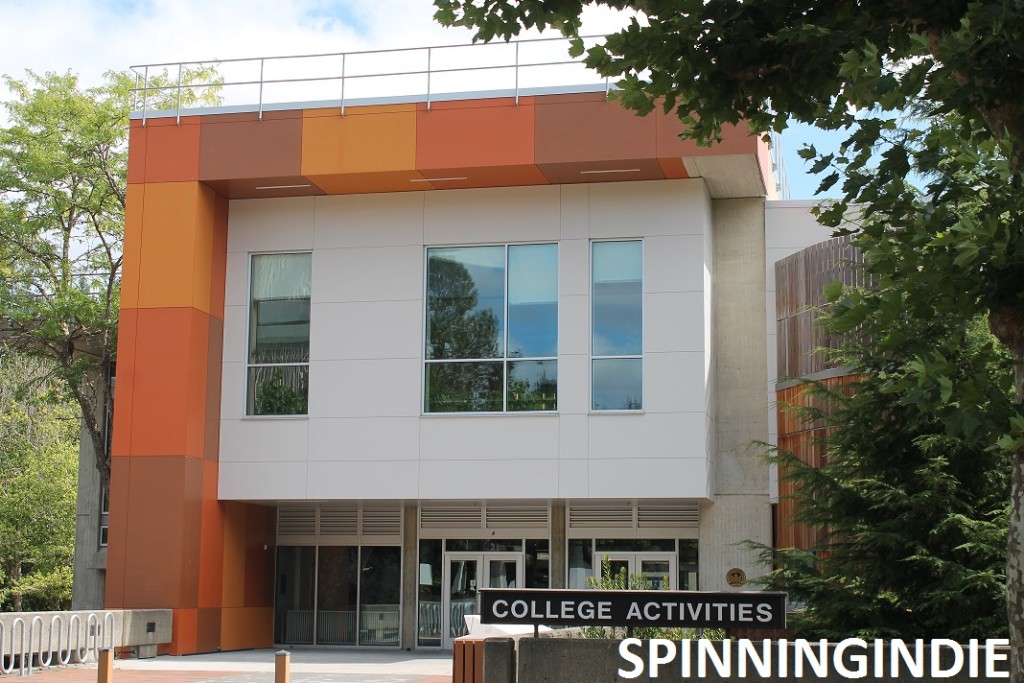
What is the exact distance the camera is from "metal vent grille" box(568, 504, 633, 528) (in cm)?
2634

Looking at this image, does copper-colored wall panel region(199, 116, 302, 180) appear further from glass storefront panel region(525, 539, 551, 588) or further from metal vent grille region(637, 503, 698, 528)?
metal vent grille region(637, 503, 698, 528)

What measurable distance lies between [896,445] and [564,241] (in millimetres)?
9979

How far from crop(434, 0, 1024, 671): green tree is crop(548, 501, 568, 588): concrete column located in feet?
59.2

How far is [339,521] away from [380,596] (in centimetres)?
184

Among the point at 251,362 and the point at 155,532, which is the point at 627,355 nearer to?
the point at 251,362

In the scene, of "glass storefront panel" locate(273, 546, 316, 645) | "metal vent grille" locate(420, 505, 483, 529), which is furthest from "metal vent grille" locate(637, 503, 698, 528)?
"glass storefront panel" locate(273, 546, 316, 645)

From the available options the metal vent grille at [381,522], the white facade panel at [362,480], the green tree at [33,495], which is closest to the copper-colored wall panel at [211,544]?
the white facade panel at [362,480]

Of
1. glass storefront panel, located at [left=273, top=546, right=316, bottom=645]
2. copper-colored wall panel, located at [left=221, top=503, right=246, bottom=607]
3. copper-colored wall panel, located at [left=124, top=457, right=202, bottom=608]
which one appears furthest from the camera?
glass storefront panel, located at [left=273, top=546, right=316, bottom=645]

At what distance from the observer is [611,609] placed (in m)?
12.1

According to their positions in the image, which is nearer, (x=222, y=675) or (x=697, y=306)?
(x=222, y=675)

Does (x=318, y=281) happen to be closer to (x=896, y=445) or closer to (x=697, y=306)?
(x=697, y=306)

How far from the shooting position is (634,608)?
39.7 ft

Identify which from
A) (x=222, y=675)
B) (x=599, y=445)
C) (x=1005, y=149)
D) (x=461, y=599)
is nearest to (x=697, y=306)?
(x=599, y=445)

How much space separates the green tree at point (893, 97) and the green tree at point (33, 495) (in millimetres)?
30701
